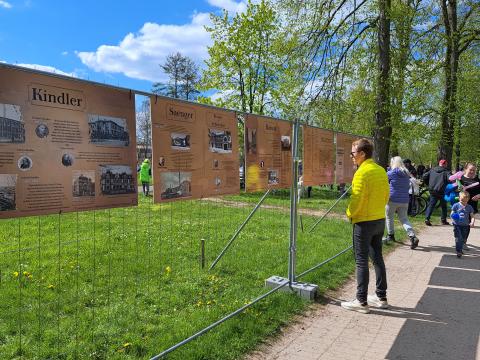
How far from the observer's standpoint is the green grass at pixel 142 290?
149 inches

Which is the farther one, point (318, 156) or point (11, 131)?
point (318, 156)

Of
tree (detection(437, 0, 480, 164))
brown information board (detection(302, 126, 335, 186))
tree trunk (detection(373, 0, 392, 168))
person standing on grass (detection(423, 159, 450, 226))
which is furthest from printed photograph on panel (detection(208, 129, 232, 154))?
tree (detection(437, 0, 480, 164))

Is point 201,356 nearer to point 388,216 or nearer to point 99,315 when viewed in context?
point 99,315

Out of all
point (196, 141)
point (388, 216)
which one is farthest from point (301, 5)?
point (196, 141)

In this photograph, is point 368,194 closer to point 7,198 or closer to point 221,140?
point 221,140

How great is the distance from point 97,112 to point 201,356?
84.9 inches

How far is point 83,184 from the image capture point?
2971mm

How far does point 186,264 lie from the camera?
643cm

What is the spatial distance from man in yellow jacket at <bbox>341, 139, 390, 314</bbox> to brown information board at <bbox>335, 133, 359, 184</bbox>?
269 cm

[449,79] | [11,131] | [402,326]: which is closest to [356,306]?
[402,326]

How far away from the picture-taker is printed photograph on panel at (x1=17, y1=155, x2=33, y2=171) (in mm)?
2600

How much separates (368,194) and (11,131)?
11.8 feet

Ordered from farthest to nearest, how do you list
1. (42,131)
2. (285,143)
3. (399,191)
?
1. (399,191)
2. (285,143)
3. (42,131)

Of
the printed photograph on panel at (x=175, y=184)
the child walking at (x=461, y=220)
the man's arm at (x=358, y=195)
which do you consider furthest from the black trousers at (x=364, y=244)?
the child walking at (x=461, y=220)
